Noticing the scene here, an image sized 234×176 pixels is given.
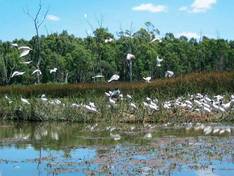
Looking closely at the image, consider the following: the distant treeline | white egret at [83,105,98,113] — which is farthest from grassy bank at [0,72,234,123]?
the distant treeline

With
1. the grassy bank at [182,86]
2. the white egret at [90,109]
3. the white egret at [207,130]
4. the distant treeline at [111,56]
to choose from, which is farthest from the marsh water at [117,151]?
the distant treeline at [111,56]

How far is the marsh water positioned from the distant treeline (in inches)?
1650

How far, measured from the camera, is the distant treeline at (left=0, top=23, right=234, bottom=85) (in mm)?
56750

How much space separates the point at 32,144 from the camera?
11547mm

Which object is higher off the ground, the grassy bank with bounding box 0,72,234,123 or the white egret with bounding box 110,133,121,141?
the grassy bank with bounding box 0,72,234,123

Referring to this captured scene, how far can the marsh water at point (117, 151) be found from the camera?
8.17m

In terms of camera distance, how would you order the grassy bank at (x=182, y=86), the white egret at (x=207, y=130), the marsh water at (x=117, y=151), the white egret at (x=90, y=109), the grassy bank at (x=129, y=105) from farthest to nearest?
the grassy bank at (x=182, y=86), the white egret at (x=90, y=109), the grassy bank at (x=129, y=105), the white egret at (x=207, y=130), the marsh water at (x=117, y=151)

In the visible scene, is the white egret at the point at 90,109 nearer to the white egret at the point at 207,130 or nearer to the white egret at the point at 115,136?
the white egret at the point at 115,136

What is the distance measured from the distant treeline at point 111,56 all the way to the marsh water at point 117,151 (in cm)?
4191

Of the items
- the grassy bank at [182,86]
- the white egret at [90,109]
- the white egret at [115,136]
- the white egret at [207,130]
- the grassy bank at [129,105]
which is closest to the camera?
the white egret at [115,136]

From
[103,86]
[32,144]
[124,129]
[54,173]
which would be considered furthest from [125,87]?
[54,173]

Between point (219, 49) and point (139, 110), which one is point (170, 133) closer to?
point (139, 110)

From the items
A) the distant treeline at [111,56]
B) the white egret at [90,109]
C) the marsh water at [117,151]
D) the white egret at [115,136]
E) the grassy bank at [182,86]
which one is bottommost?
the marsh water at [117,151]

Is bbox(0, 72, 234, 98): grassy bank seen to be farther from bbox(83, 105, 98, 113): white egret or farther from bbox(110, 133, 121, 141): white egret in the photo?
bbox(110, 133, 121, 141): white egret
